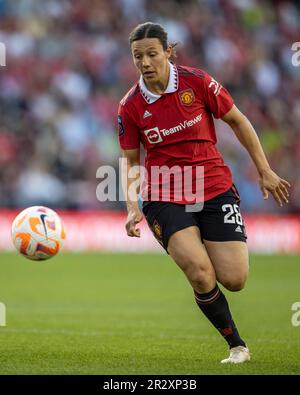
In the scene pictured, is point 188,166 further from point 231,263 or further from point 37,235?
point 37,235

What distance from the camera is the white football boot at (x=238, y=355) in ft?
24.3

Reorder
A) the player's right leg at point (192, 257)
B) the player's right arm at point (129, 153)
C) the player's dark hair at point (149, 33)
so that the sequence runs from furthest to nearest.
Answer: the player's right arm at point (129, 153) → the player's dark hair at point (149, 33) → the player's right leg at point (192, 257)

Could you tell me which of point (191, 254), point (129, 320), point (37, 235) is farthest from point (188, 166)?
point (129, 320)

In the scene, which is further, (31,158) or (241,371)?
(31,158)

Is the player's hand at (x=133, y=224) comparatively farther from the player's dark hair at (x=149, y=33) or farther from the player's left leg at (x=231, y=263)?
the player's dark hair at (x=149, y=33)

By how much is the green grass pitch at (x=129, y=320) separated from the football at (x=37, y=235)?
2.85 feet

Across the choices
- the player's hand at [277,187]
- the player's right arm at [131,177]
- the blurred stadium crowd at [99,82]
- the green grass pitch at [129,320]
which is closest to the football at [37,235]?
the green grass pitch at [129,320]

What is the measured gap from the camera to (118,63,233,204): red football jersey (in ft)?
24.7

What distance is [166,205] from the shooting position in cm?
752

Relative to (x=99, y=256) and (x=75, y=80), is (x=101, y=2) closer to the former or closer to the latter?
(x=75, y=80)

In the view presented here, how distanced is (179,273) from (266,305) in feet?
16.5

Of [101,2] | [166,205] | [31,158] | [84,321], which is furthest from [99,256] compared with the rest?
[166,205]

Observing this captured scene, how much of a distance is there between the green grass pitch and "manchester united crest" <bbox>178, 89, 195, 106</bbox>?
213 centimetres

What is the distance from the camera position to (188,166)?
24.9 feet
